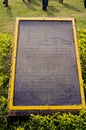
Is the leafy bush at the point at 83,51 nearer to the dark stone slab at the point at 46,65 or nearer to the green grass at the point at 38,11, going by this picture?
the dark stone slab at the point at 46,65

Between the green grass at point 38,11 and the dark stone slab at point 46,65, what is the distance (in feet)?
16.7

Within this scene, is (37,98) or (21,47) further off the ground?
(21,47)

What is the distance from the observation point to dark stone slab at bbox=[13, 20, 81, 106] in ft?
15.2

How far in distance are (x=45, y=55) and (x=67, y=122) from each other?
1.36m

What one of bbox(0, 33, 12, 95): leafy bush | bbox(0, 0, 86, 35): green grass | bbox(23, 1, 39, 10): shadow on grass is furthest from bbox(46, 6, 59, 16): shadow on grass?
bbox(0, 33, 12, 95): leafy bush

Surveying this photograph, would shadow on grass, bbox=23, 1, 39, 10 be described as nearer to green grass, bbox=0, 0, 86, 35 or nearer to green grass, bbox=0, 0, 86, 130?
green grass, bbox=0, 0, 86, 35

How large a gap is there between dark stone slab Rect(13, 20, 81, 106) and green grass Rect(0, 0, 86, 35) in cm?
510

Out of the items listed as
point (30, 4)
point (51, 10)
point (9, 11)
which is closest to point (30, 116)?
point (9, 11)

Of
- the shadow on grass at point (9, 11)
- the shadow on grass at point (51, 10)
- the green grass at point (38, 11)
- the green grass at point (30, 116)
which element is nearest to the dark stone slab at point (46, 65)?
the green grass at point (30, 116)

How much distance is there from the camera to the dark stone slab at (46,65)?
4641 millimetres

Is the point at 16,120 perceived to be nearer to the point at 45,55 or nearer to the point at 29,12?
the point at 45,55

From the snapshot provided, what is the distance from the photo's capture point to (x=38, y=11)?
1296 centimetres

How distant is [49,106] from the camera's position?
177 inches

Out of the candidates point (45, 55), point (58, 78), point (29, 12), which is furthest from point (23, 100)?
point (29, 12)
